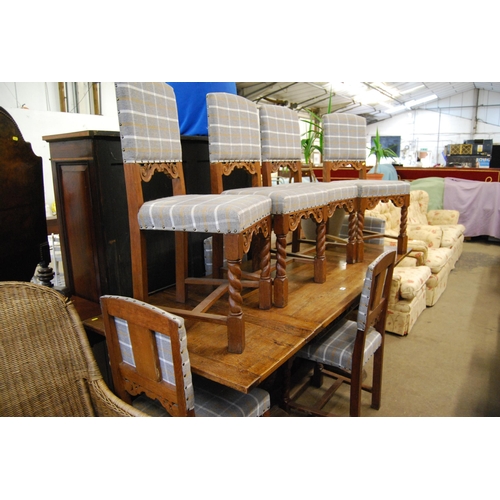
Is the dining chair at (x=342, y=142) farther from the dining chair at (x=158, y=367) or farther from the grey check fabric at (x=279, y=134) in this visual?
the dining chair at (x=158, y=367)

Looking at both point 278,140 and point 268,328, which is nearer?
point 268,328

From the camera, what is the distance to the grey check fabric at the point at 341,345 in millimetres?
1634

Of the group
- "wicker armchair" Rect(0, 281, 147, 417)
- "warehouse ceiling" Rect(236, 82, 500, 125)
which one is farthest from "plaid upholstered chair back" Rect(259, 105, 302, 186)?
"warehouse ceiling" Rect(236, 82, 500, 125)

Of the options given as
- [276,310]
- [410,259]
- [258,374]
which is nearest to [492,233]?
[410,259]

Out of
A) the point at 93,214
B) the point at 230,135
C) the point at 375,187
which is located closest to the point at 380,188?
the point at 375,187

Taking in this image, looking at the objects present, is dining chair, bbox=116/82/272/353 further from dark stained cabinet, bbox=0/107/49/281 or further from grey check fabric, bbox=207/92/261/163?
dark stained cabinet, bbox=0/107/49/281

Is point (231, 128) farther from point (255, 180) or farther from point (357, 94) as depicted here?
point (357, 94)

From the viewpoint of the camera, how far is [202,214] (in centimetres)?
133

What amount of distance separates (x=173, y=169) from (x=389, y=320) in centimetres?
211

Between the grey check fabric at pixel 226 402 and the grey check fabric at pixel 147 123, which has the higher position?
the grey check fabric at pixel 147 123

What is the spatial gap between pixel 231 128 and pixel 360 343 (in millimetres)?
1186

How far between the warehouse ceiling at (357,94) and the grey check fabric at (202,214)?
7.63 meters

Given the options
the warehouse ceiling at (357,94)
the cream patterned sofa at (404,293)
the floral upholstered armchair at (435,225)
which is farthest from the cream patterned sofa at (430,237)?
the warehouse ceiling at (357,94)

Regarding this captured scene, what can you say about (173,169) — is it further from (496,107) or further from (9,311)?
(496,107)
